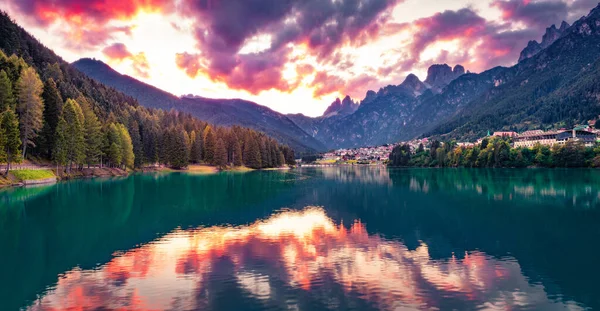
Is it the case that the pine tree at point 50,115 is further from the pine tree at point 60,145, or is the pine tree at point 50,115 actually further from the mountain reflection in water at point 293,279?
the mountain reflection in water at point 293,279

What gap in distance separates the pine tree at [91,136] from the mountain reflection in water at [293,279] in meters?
84.0

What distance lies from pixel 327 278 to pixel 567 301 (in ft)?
40.7

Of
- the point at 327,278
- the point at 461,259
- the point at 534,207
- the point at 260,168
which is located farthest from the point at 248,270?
the point at 260,168

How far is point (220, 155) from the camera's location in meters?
166

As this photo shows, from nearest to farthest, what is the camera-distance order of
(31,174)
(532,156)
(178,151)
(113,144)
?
Result: (31,174), (113,144), (178,151), (532,156)

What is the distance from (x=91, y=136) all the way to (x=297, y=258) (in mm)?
94912

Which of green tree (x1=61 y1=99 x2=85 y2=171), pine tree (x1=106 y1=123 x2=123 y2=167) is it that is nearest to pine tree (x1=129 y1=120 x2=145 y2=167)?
pine tree (x1=106 y1=123 x2=123 y2=167)

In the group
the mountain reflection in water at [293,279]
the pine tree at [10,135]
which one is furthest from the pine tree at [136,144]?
the mountain reflection in water at [293,279]

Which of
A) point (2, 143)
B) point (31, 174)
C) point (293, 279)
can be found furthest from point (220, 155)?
point (293, 279)

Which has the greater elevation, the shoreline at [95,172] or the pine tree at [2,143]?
the pine tree at [2,143]

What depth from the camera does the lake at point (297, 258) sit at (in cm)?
1875

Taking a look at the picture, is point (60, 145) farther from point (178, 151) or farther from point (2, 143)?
point (178, 151)

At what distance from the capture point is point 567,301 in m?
18.6

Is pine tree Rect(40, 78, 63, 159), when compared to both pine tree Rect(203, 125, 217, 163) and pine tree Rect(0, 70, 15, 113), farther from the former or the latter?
pine tree Rect(203, 125, 217, 163)
